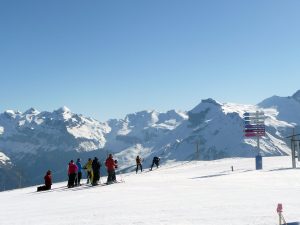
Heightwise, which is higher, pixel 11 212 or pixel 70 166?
pixel 70 166

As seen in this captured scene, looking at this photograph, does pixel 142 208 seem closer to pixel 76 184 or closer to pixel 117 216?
pixel 117 216

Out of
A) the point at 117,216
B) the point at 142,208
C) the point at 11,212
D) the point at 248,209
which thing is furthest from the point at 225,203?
the point at 11,212

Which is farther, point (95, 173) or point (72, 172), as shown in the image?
point (72, 172)

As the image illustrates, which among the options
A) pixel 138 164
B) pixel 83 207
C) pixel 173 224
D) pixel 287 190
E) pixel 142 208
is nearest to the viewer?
pixel 173 224

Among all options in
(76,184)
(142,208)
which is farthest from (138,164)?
(142,208)

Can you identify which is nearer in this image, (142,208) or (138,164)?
(142,208)

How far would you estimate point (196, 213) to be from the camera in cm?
1457

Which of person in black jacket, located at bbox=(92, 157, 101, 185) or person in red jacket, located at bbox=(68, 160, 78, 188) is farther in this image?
person in red jacket, located at bbox=(68, 160, 78, 188)

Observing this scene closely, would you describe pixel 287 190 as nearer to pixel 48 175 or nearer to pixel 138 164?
pixel 48 175

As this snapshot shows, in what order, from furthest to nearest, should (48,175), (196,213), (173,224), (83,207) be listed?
(48,175)
(83,207)
(196,213)
(173,224)

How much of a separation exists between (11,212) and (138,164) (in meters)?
29.0

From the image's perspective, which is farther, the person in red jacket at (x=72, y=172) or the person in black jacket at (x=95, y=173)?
the person in red jacket at (x=72, y=172)

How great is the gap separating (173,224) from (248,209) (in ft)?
10.4

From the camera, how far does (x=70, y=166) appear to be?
31734mm
